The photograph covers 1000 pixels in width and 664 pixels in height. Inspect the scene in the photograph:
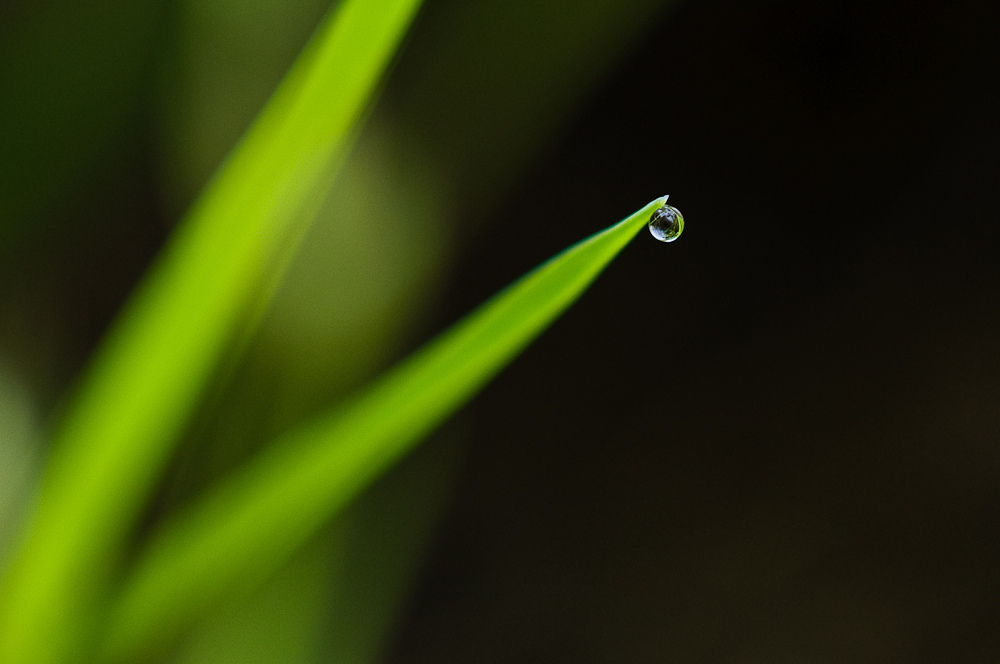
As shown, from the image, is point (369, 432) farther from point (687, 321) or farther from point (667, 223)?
point (687, 321)

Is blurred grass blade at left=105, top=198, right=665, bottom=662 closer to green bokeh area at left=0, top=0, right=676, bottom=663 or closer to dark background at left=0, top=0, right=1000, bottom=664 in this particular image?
green bokeh area at left=0, top=0, right=676, bottom=663

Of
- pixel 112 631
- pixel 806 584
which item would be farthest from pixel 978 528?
pixel 112 631

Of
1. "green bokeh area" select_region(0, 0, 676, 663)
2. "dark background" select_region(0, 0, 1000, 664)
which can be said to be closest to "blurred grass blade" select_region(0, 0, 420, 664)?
"green bokeh area" select_region(0, 0, 676, 663)

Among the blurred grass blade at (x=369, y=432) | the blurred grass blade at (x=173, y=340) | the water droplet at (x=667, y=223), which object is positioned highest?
the blurred grass blade at (x=173, y=340)

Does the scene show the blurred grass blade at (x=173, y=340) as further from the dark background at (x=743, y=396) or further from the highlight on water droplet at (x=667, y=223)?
the dark background at (x=743, y=396)

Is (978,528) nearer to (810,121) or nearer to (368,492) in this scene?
(810,121)

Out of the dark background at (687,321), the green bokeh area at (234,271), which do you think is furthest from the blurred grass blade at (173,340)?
the dark background at (687,321)
